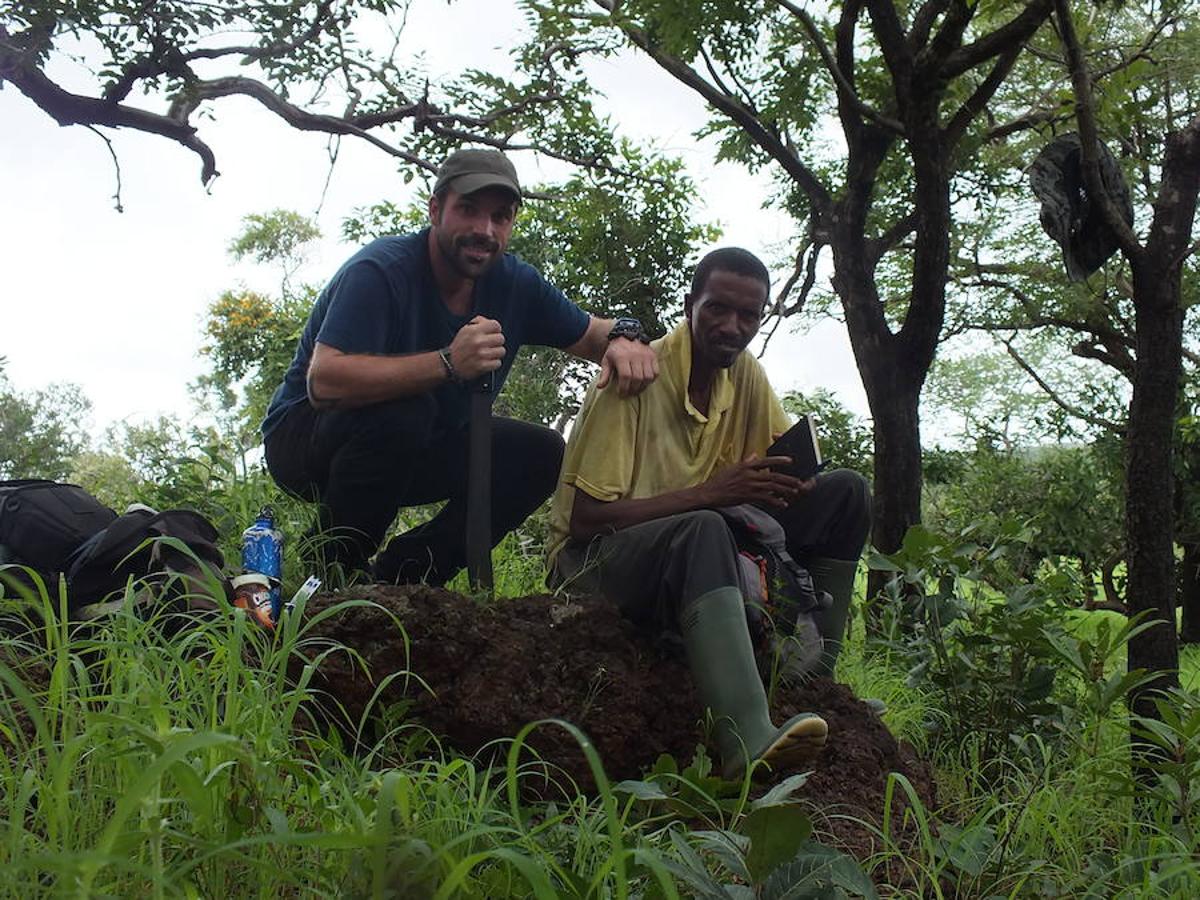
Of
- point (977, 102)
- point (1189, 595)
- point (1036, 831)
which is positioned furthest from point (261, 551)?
point (1189, 595)

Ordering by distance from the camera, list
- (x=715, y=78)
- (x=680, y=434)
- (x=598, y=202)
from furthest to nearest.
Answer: (x=598, y=202)
(x=715, y=78)
(x=680, y=434)

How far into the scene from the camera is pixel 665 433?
356 cm

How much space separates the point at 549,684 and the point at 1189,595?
1063 cm

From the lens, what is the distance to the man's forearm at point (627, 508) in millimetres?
3277

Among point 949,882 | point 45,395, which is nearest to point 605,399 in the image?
point 949,882

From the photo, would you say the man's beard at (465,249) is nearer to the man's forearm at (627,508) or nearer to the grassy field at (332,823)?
the man's forearm at (627,508)

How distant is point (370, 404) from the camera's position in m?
3.80

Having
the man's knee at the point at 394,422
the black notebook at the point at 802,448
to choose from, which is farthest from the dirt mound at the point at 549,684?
the man's knee at the point at 394,422

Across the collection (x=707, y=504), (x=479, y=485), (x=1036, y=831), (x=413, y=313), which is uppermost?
(x=413, y=313)

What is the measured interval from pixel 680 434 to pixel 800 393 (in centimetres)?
748

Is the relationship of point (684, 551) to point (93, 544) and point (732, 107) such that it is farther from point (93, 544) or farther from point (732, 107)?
point (732, 107)

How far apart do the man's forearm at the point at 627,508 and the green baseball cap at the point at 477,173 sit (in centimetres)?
109

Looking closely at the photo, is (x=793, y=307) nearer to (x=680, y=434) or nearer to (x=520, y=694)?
(x=680, y=434)

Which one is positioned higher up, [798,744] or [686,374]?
[686,374]
